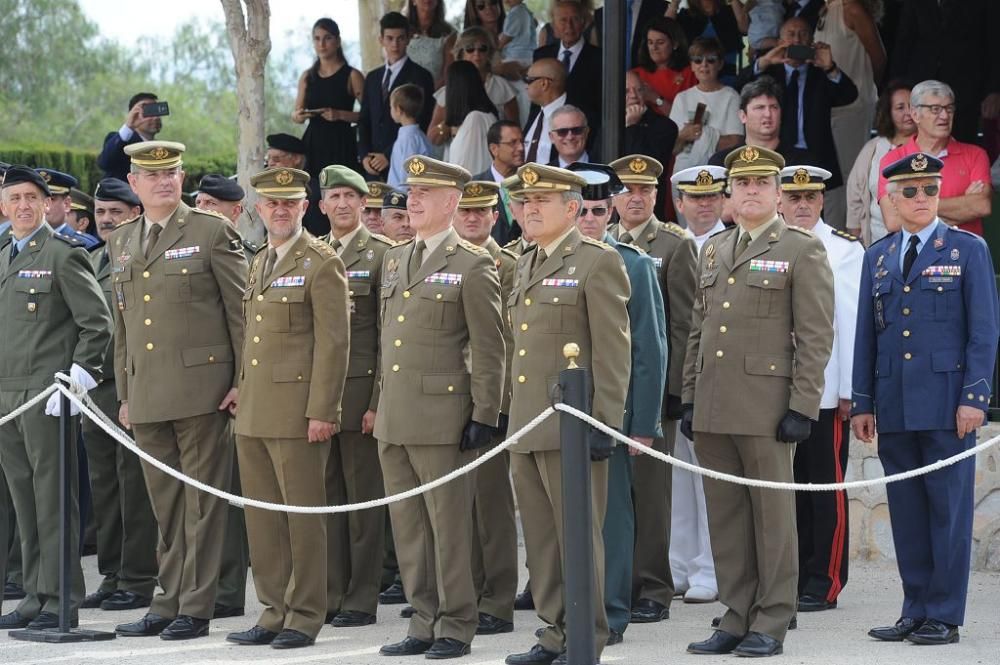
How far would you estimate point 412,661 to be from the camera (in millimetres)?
6992

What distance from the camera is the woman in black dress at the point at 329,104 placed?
42.7ft

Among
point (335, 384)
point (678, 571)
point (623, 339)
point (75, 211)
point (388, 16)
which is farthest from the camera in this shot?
Answer: point (388, 16)

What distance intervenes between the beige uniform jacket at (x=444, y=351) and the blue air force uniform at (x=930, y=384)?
5.33ft

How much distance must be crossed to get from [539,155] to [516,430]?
169 inches

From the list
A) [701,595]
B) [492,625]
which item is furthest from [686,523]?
[492,625]

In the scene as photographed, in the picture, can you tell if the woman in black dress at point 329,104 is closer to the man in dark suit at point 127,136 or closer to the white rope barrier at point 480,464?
the man in dark suit at point 127,136

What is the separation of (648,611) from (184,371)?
2.37 m

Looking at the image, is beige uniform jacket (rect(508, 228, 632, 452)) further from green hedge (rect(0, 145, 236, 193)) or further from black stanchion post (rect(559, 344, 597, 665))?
green hedge (rect(0, 145, 236, 193))

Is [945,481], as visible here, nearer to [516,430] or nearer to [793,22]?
[516,430]

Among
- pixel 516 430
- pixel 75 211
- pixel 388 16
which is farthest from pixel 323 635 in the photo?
pixel 388 16

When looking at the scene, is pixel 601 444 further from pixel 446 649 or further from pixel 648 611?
pixel 648 611

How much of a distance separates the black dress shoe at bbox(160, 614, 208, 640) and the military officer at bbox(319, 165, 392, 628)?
2.00 ft

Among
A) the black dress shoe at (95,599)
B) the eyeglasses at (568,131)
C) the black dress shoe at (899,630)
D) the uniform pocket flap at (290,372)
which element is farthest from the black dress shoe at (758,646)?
the eyeglasses at (568,131)

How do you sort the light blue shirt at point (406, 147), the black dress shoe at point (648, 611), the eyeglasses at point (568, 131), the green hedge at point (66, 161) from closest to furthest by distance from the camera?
the black dress shoe at point (648, 611), the eyeglasses at point (568, 131), the light blue shirt at point (406, 147), the green hedge at point (66, 161)
